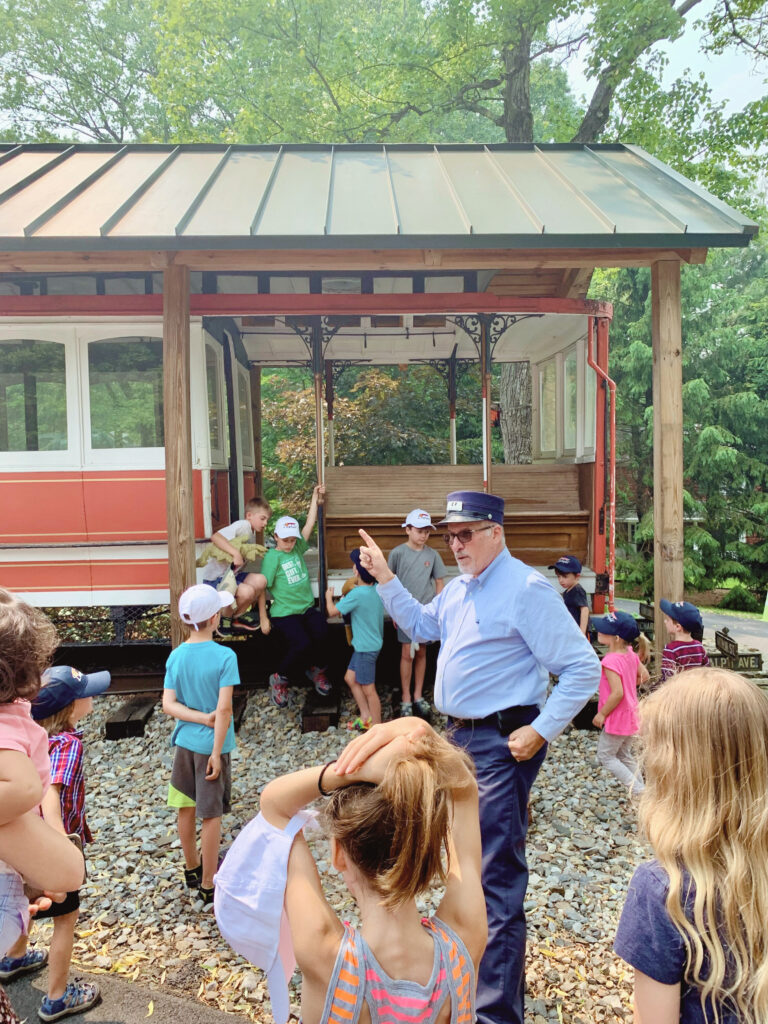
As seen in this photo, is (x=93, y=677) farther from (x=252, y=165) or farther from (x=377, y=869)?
(x=252, y=165)

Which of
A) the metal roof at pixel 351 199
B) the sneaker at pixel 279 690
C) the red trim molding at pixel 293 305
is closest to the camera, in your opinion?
the metal roof at pixel 351 199

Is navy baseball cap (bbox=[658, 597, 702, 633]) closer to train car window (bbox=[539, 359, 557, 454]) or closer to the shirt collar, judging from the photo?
the shirt collar

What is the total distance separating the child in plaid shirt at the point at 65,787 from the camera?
2.37 metres

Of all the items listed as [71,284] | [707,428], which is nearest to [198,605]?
[71,284]

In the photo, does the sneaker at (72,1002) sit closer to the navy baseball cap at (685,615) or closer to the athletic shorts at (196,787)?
the athletic shorts at (196,787)

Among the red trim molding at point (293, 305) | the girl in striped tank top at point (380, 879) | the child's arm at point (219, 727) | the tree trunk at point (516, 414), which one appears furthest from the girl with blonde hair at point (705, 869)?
the tree trunk at point (516, 414)

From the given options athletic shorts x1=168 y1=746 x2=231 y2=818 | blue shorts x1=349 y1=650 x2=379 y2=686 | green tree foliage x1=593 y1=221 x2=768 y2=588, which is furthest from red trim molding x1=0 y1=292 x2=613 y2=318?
green tree foliage x1=593 y1=221 x2=768 y2=588

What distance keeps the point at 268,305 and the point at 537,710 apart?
4836mm

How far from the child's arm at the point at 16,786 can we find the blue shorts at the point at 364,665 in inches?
158

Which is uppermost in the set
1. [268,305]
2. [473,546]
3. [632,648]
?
[268,305]

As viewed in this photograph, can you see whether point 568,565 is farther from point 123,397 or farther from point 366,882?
point 366,882

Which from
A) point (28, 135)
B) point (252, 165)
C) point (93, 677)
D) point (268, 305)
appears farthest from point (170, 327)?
point (28, 135)

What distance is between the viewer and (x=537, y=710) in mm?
2682

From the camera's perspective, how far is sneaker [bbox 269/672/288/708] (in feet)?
19.8
